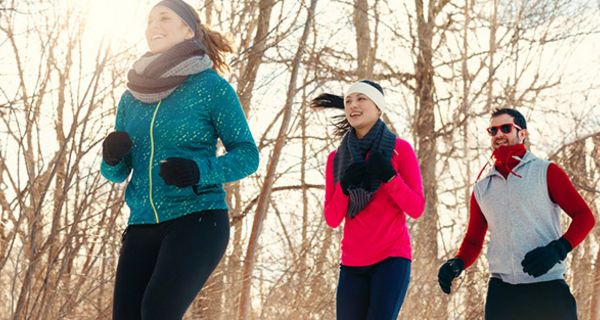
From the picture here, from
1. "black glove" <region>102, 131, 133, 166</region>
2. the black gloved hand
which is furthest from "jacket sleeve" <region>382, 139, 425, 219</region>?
"black glove" <region>102, 131, 133, 166</region>

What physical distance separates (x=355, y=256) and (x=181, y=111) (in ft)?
4.45

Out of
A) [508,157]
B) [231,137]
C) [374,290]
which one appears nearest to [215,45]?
[231,137]

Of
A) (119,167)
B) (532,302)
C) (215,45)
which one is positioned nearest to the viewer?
(119,167)

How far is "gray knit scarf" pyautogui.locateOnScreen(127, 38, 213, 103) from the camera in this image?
298 cm

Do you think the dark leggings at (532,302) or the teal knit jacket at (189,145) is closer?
the teal knit jacket at (189,145)

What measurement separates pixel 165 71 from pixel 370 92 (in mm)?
1562

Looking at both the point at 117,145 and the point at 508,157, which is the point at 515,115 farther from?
the point at 117,145

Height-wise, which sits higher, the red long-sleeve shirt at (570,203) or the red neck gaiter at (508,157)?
the red neck gaiter at (508,157)

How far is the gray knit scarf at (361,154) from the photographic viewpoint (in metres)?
4.00

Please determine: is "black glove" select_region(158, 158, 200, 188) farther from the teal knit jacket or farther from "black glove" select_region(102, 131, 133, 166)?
"black glove" select_region(102, 131, 133, 166)

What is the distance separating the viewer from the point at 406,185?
396cm

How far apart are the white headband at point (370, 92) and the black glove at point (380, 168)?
0.49 metres

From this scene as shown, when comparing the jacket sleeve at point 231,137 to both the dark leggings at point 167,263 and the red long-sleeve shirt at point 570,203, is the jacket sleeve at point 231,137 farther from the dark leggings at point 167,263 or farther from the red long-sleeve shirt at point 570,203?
the red long-sleeve shirt at point 570,203

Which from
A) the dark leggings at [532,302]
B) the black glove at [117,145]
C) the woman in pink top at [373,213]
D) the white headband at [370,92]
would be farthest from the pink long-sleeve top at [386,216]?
the black glove at [117,145]
